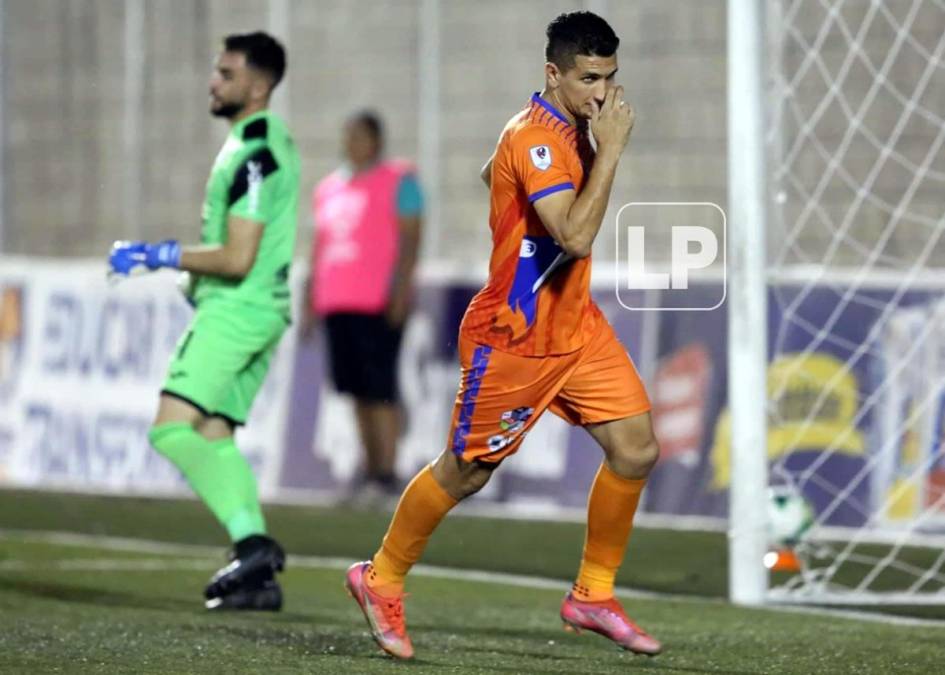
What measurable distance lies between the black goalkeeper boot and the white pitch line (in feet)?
4.59

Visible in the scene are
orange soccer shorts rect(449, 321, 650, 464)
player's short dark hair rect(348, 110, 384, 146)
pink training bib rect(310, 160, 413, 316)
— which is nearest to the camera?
orange soccer shorts rect(449, 321, 650, 464)

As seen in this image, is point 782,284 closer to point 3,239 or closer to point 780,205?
point 780,205

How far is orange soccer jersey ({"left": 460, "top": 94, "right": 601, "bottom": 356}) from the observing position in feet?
19.8

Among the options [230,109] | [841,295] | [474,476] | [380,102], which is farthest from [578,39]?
[380,102]

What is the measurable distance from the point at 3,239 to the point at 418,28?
11.4ft

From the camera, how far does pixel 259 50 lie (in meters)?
7.74

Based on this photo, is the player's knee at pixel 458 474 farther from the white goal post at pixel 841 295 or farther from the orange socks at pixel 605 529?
the white goal post at pixel 841 295

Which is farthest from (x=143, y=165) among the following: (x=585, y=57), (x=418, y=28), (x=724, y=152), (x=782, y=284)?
(x=585, y=57)

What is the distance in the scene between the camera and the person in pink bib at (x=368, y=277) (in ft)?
39.5

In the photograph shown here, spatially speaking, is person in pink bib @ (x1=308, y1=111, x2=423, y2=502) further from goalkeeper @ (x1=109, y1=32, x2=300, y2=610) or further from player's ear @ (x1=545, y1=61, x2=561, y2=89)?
player's ear @ (x1=545, y1=61, x2=561, y2=89)

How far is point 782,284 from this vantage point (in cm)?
1048

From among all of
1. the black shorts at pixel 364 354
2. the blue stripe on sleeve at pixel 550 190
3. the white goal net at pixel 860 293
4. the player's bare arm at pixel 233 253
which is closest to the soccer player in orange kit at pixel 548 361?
the blue stripe on sleeve at pixel 550 190

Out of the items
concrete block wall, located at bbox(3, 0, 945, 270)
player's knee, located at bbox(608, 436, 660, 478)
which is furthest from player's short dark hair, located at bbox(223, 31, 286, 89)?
concrete block wall, located at bbox(3, 0, 945, 270)

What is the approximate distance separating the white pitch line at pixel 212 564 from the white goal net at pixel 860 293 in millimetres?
349
